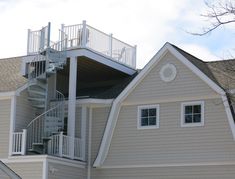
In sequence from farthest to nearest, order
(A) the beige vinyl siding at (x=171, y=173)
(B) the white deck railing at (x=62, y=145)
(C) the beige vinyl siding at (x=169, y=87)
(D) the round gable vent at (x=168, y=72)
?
(B) the white deck railing at (x=62, y=145)
(D) the round gable vent at (x=168, y=72)
(C) the beige vinyl siding at (x=169, y=87)
(A) the beige vinyl siding at (x=171, y=173)

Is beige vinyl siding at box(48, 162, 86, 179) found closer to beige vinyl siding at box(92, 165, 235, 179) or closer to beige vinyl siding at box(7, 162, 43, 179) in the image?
beige vinyl siding at box(7, 162, 43, 179)

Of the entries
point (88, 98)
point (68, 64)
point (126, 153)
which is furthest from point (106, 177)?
point (68, 64)

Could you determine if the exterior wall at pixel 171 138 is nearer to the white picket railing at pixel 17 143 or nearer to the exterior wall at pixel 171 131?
the exterior wall at pixel 171 131

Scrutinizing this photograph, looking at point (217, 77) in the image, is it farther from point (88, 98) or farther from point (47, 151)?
point (47, 151)

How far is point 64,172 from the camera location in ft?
85.0

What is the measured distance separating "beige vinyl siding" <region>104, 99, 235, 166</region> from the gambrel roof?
4.66 metres

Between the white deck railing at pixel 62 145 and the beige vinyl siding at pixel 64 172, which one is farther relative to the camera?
the white deck railing at pixel 62 145

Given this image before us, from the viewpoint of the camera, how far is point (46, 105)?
2750 cm

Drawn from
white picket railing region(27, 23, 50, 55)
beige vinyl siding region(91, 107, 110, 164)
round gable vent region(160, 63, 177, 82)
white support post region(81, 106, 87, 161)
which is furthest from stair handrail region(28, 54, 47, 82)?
round gable vent region(160, 63, 177, 82)

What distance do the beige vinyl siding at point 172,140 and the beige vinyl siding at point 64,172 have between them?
1176mm

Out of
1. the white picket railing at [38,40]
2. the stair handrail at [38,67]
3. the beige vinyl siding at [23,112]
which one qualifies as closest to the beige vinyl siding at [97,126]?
the beige vinyl siding at [23,112]

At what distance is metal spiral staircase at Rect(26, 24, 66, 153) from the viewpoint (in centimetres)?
2662

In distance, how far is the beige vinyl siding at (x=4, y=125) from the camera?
26.5 metres

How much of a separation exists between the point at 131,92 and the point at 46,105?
374 cm
